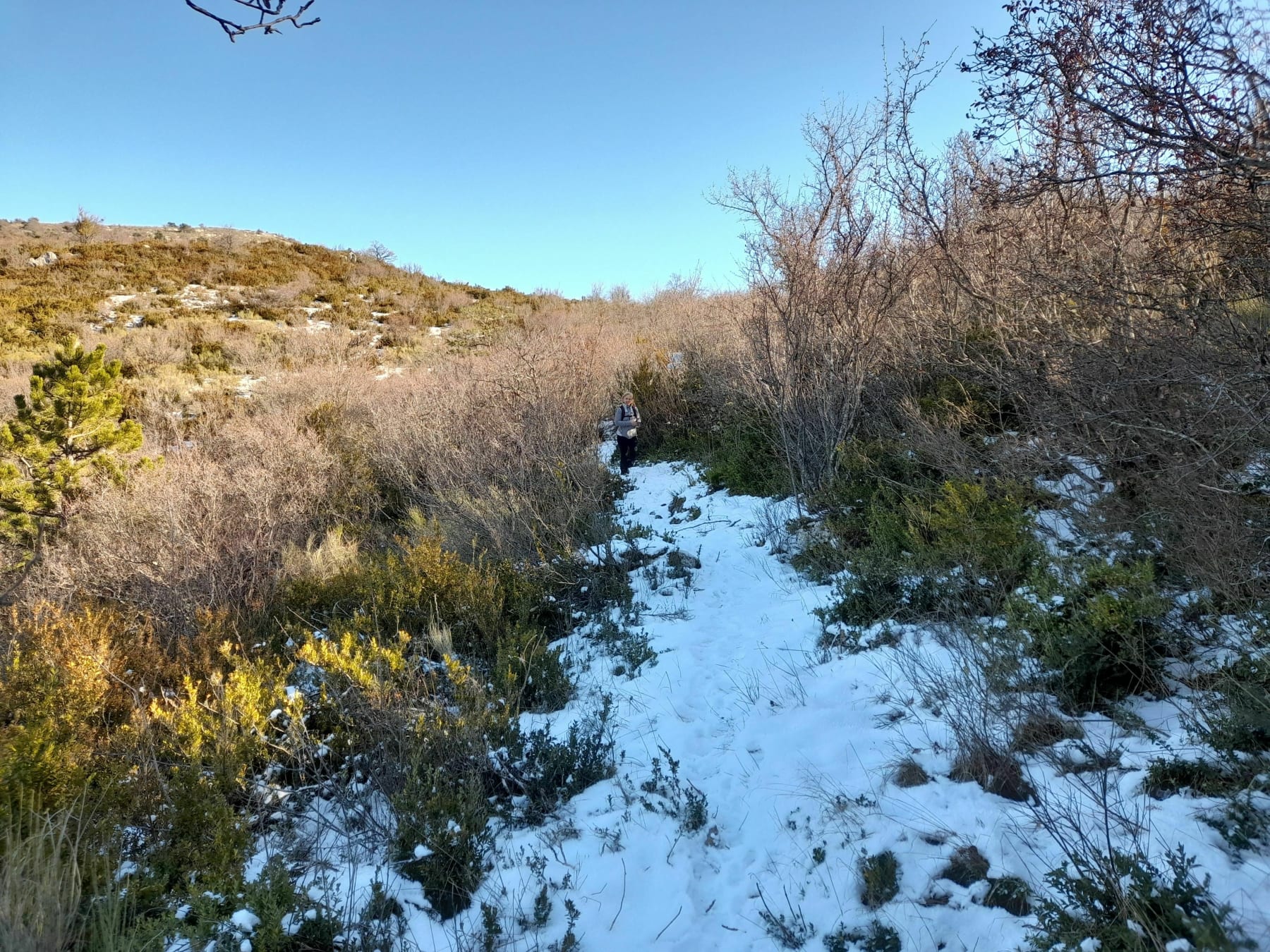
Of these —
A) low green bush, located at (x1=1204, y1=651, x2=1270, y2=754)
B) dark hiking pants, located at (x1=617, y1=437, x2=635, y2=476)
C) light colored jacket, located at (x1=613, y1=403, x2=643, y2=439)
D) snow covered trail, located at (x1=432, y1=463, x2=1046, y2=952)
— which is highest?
light colored jacket, located at (x1=613, y1=403, x2=643, y2=439)

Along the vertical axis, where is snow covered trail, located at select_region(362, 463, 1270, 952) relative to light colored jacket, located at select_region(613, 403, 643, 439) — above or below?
below

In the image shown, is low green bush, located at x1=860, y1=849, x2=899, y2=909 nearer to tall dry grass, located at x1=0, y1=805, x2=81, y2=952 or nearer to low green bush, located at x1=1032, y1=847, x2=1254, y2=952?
low green bush, located at x1=1032, y1=847, x2=1254, y2=952

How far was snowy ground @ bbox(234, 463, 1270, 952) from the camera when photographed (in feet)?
7.06

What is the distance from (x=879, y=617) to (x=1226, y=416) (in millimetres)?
2277

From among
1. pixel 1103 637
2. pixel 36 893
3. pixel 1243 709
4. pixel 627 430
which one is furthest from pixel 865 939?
pixel 627 430

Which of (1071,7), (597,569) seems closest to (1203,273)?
(1071,7)

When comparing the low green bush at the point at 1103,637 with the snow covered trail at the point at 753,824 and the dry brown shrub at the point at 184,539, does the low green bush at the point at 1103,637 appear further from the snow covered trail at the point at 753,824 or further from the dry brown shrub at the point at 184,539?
the dry brown shrub at the point at 184,539

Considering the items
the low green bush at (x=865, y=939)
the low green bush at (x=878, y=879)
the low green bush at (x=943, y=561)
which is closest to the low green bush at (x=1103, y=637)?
the low green bush at (x=943, y=561)

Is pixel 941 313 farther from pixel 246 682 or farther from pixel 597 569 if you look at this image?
pixel 246 682

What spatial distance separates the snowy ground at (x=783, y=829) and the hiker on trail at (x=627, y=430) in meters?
6.02

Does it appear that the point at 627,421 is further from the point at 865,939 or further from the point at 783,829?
the point at 865,939

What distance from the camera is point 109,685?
3924 millimetres

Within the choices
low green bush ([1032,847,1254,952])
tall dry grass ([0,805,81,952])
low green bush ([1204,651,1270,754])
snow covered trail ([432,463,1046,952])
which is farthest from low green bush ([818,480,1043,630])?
tall dry grass ([0,805,81,952])

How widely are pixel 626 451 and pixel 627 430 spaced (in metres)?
0.37
